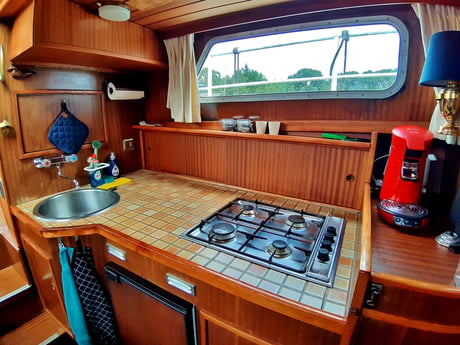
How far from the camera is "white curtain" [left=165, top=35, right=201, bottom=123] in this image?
159cm

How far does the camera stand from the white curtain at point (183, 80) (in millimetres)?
1589

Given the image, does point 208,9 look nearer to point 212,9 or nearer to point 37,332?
point 212,9

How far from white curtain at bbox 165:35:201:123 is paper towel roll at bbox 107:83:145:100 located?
0.97 feet

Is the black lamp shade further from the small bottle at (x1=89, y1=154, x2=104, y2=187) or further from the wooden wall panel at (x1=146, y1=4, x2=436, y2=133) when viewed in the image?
the small bottle at (x1=89, y1=154, x2=104, y2=187)

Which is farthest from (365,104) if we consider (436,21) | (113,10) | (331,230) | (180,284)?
(113,10)

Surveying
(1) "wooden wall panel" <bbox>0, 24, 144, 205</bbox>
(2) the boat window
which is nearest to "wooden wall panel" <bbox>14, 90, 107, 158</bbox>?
(1) "wooden wall panel" <bbox>0, 24, 144, 205</bbox>

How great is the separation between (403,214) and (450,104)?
402mm

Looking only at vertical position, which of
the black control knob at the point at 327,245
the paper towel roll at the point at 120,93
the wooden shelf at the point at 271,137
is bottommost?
the black control knob at the point at 327,245

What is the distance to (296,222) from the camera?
1106mm

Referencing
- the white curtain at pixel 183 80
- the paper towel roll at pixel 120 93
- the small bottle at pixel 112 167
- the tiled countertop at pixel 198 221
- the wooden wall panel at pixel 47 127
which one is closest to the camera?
the tiled countertop at pixel 198 221

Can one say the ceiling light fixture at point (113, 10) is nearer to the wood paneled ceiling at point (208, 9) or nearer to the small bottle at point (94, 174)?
the wood paneled ceiling at point (208, 9)

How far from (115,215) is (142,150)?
90cm

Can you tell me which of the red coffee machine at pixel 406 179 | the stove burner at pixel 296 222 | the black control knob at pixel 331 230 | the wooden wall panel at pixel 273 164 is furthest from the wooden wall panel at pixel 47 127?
the red coffee machine at pixel 406 179

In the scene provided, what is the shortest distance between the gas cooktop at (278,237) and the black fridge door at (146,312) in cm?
27
